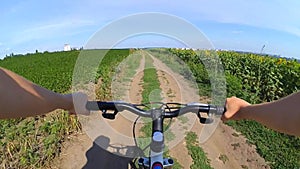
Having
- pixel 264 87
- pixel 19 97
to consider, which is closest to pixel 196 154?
pixel 19 97

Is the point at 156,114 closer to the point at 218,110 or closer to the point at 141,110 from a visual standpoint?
the point at 141,110

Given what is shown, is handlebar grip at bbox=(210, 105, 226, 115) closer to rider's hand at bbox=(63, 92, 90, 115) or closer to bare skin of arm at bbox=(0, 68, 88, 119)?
rider's hand at bbox=(63, 92, 90, 115)

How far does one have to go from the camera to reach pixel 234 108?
1.72 m

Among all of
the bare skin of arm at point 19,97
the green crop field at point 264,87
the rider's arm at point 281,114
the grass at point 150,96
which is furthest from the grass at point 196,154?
the bare skin of arm at point 19,97

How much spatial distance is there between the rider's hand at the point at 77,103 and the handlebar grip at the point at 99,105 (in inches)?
1.0

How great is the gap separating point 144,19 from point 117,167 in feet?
11.4

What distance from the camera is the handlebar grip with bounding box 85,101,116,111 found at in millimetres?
1795

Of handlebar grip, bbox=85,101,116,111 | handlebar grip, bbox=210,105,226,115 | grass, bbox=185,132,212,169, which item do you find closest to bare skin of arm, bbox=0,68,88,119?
handlebar grip, bbox=85,101,116,111

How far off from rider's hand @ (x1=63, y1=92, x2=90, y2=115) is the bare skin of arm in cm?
27

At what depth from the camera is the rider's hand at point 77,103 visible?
1658mm

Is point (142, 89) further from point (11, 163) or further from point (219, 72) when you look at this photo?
point (219, 72)

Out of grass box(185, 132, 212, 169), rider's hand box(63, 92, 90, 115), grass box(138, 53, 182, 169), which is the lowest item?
grass box(185, 132, 212, 169)

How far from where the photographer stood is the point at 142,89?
34.3ft

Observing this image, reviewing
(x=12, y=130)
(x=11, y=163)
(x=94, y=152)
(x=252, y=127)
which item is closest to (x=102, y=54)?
(x=11, y=163)
